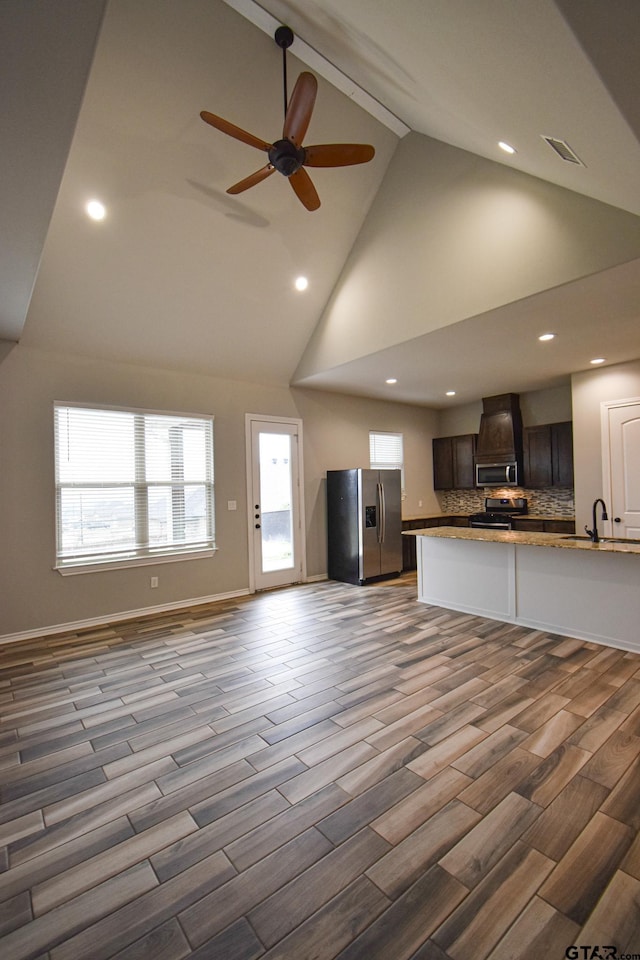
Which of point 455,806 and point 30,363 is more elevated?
point 30,363

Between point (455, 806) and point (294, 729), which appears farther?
point (294, 729)

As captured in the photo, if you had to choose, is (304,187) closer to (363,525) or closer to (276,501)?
(276,501)

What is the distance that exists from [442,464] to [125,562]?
5.68 m

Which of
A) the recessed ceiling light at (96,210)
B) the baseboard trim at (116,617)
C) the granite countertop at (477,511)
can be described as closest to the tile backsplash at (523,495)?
the granite countertop at (477,511)

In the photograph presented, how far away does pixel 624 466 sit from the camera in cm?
525

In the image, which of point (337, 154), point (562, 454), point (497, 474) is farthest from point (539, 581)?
point (337, 154)

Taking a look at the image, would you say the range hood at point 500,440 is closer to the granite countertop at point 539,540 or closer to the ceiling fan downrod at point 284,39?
the granite countertop at point 539,540

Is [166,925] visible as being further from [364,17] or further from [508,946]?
[364,17]

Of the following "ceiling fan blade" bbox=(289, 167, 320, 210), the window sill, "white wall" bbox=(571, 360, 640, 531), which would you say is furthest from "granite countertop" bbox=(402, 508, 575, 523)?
"ceiling fan blade" bbox=(289, 167, 320, 210)

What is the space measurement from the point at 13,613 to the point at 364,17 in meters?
5.15

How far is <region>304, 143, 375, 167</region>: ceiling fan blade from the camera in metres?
2.87

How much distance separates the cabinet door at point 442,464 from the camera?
317 inches

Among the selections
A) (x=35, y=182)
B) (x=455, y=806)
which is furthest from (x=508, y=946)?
(x=35, y=182)

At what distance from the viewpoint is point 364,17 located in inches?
86.7
